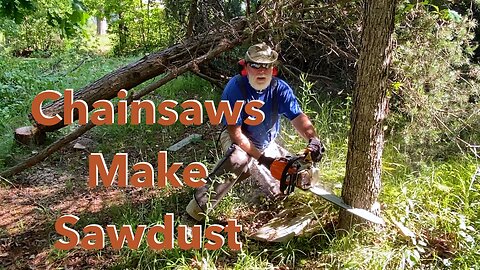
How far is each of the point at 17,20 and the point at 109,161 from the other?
193 cm

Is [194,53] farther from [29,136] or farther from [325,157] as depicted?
[29,136]

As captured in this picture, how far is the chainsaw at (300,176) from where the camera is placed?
274cm

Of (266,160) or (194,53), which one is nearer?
(266,160)

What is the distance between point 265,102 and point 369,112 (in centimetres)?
83

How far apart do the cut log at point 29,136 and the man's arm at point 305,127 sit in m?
2.95

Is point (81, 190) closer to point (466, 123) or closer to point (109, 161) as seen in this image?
point (109, 161)

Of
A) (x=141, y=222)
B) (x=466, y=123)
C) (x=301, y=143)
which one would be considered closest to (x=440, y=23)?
(x=466, y=123)

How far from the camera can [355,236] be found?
2.79 meters

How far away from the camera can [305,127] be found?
10.4 ft

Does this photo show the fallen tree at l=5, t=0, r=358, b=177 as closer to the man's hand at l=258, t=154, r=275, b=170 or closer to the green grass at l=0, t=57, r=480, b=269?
the green grass at l=0, t=57, r=480, b=269

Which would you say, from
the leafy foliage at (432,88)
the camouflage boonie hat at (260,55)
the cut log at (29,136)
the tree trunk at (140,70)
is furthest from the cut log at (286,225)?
the cut log at (29,136)

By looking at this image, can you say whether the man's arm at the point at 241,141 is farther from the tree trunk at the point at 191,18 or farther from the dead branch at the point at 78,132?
the tree trunk at the point at 191,18
